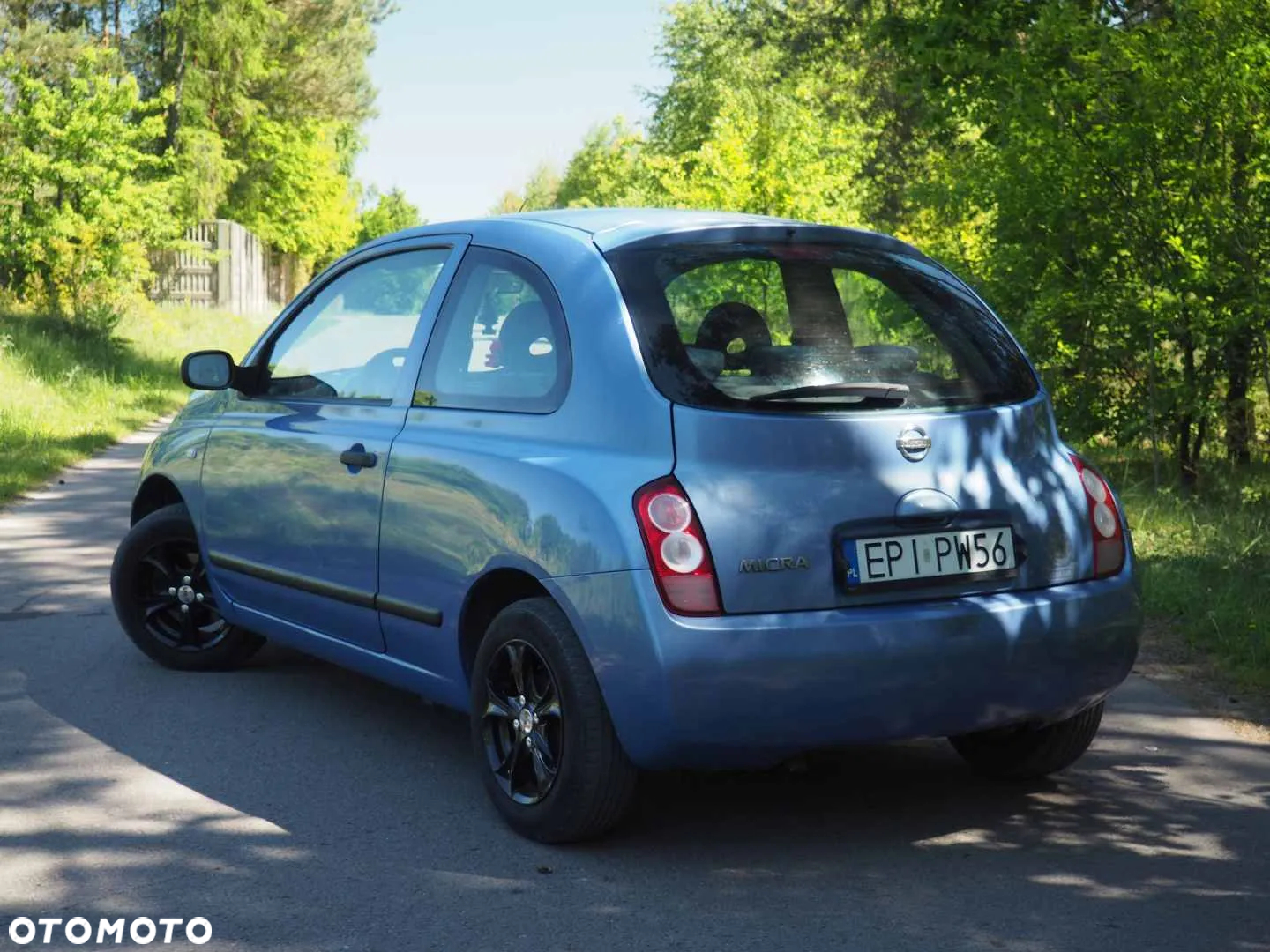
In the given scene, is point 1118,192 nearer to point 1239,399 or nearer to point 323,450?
point 1239,399

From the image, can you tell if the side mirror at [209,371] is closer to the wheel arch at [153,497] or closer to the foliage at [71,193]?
the wheel arch at [153,497]

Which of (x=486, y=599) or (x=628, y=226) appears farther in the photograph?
(x=628, y=226)

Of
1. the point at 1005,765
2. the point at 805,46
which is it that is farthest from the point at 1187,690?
the point at 805,46

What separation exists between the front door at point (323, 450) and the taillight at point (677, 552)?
4.42ft

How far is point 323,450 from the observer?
568 centimetres

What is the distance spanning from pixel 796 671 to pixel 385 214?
379 feet

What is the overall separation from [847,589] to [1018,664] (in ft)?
1.74

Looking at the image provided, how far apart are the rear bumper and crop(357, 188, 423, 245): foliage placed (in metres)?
100

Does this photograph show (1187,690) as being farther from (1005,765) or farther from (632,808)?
(632,808)

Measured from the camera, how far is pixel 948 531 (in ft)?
14.7

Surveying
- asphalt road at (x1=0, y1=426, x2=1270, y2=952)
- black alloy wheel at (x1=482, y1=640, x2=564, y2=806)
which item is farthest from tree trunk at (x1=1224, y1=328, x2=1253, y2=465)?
black alloy wheel at (x1=482, y1=640, x2=564, y2=806)

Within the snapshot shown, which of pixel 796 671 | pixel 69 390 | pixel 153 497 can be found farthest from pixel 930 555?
pixel 69 390

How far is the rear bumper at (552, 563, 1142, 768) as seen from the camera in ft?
13.7

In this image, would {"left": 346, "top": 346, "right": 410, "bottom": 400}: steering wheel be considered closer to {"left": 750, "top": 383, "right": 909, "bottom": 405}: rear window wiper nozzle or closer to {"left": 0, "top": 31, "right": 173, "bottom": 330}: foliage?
{"left": 750, "top": 383, "right": 909, "bottom": 405}: rear window wiper nozzle
